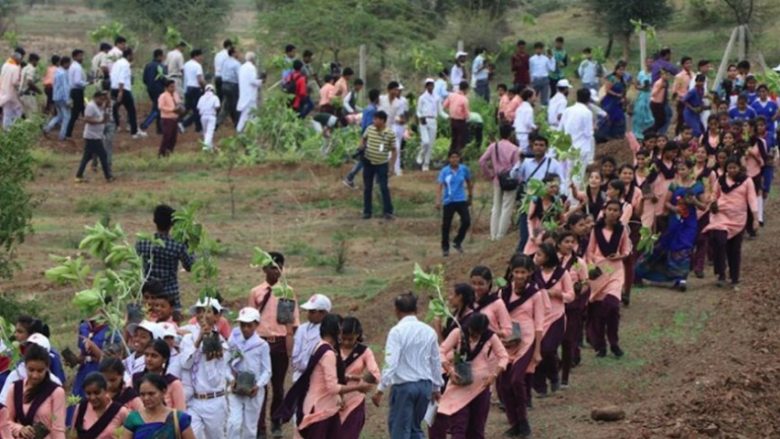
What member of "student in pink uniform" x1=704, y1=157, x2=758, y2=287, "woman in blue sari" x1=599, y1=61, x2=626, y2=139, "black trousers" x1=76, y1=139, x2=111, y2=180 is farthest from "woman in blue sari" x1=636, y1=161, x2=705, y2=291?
"black trousers" x1=76, y1=139, x2=111, y2=180

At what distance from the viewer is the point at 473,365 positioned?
12742 millimetres

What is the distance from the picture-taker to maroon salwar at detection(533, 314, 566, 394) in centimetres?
1467

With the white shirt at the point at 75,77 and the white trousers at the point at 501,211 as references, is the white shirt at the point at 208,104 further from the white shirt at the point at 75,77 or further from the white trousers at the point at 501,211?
the white trousers at the point at 501,211

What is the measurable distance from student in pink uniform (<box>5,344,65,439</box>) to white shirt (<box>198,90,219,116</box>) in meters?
18.2

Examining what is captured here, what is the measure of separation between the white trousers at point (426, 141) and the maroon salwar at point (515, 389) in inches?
564

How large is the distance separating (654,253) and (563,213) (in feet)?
7.28

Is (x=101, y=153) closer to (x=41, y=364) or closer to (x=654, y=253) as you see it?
(x=654, y=253)

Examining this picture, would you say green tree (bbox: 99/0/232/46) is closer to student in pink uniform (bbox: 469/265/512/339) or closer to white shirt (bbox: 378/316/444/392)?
student in pink uniform (bbox: 469/265/512/339)

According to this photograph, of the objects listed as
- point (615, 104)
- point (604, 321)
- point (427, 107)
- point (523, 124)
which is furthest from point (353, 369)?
point (615, 104)

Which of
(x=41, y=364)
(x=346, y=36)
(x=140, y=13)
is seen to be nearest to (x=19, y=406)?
(x=41, y=364)

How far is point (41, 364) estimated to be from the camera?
36.5 feet

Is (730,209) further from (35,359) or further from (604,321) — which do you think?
(35,359)

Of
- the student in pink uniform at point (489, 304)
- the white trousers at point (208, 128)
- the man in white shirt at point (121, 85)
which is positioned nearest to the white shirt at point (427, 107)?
the white trousers at point (208, 128)

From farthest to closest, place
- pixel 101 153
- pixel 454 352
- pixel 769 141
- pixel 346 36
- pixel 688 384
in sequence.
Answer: pixel 346 36 → pixel 101 153 → pixel 769 141 → pixel 688 384 → pixel 454 352
